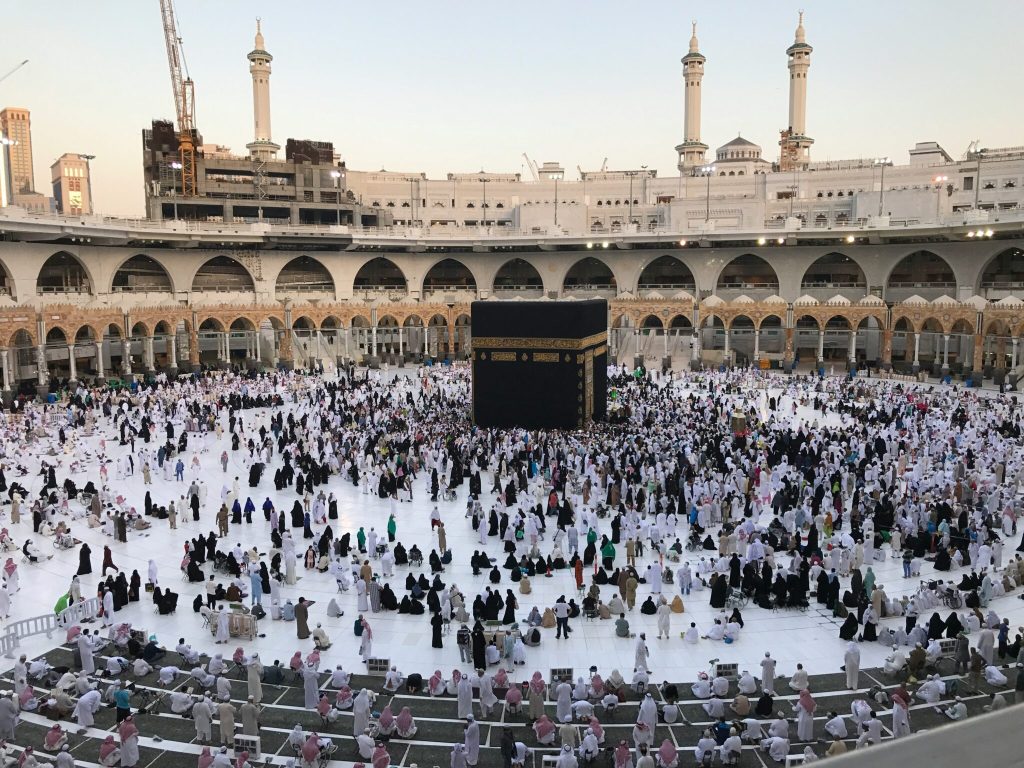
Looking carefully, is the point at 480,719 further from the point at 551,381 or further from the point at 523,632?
the point at 551,381

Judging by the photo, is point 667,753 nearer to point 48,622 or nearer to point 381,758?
point 381,758

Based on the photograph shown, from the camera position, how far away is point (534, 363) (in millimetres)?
22219

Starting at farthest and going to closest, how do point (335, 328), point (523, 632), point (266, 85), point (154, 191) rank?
point (266, 85)
point (154, 191)
point (335, 328)
point (523, 632)

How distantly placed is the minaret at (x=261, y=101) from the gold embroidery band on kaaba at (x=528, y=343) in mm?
36335

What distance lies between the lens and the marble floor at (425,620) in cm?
988

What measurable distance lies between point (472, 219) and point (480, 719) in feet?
150

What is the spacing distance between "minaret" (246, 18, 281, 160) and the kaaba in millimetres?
36501

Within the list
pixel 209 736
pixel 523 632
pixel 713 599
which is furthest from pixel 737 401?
pixel 209 736

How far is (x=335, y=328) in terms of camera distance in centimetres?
4009

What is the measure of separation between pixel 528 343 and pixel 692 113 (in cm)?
3838

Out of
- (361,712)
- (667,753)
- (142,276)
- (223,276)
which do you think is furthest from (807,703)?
(142,276)

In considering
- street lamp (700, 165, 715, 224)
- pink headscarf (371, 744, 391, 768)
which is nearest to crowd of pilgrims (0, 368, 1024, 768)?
pink headscarf (371, 744, 391, 768)

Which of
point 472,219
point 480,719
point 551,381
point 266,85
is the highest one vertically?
point 266,85

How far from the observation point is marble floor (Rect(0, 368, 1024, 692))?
389 inches
